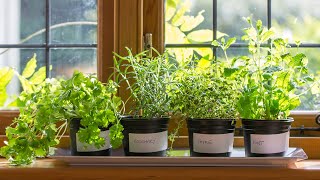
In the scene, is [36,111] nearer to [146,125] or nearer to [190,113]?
[146,125]

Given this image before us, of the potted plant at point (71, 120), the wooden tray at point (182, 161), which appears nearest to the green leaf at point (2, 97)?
the potted plant at point (71, 120)

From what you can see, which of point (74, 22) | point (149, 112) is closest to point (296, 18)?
point (149, 112)

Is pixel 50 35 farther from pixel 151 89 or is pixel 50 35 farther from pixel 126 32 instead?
pixel 151 89

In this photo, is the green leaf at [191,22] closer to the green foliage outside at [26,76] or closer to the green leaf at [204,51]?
the green leaf at [204,51]

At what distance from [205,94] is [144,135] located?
0.21m

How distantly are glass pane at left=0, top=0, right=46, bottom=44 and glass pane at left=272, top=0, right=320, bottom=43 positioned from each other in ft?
2.71

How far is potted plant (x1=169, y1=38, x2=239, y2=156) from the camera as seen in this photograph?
5.01 feet

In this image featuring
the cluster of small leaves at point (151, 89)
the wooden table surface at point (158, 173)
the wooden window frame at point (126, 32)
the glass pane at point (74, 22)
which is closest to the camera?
the wooden table surface at point (158, 173)

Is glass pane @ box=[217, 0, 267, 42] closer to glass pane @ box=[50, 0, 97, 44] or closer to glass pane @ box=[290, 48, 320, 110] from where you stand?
glass pane @ box=[290, 48, 320, 110]

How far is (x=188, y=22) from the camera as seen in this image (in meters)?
1.92

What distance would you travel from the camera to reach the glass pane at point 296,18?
1.90 m

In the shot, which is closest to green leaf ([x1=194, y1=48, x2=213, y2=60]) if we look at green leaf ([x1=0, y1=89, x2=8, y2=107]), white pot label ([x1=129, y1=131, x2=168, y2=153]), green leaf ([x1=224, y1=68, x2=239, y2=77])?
green leaf ([x1=224, y1=68, x2=239, y2=77])

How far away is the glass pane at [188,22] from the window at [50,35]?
0.27m

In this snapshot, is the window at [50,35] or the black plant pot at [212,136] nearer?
the black plant pot at [212,136]
